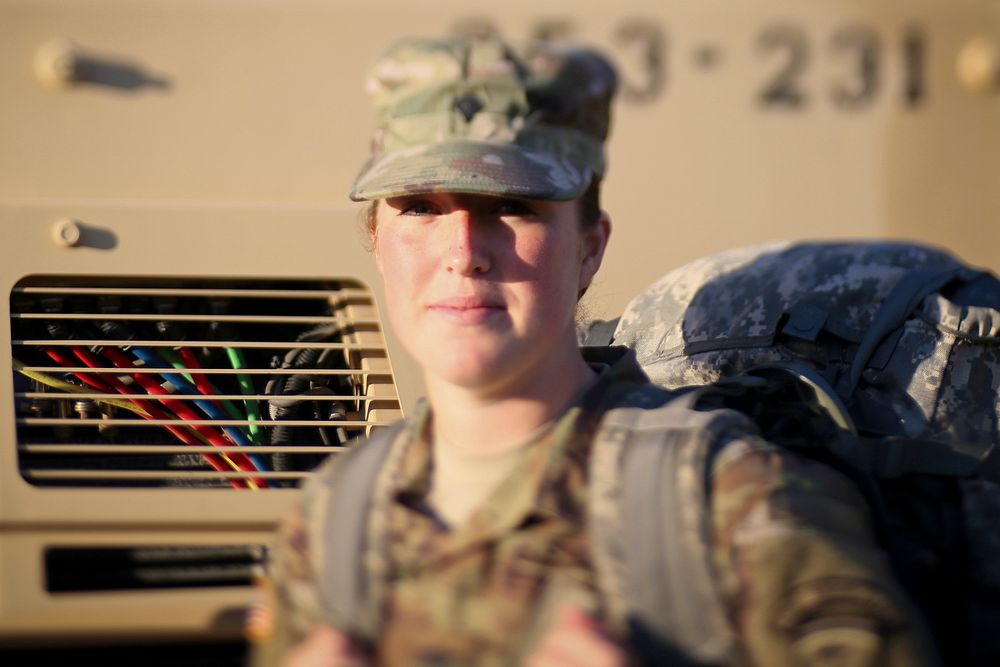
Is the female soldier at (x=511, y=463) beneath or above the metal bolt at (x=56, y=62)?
beneath

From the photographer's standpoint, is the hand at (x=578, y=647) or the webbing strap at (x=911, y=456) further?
the webbing strap at (x=911, y=456)

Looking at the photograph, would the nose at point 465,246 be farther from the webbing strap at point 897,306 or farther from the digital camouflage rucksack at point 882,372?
the webbing strap at point 897,306

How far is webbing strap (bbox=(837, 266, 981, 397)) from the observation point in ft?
6.80

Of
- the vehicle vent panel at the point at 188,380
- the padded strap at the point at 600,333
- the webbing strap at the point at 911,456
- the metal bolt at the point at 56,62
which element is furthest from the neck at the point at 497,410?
the metal bolt at the point at 56,62

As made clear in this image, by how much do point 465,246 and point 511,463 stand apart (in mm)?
267

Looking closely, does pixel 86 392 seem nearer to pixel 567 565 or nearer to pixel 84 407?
pixel 84 407

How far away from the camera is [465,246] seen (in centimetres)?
144

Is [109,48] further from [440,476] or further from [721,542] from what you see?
[721,542]

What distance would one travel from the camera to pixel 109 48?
2.54 meters

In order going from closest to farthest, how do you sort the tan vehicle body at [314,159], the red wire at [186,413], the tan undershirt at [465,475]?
the tan undershirt at [465,475], the tan vehicle body at [314,159], the red wire at [186,413]

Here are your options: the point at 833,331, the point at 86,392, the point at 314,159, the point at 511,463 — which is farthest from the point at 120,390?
the point at 833,331

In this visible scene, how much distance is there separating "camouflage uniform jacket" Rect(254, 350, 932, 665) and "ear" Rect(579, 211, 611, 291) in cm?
24

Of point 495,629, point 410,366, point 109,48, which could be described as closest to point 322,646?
point 495,629

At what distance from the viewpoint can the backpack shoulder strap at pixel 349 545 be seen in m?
1.31
